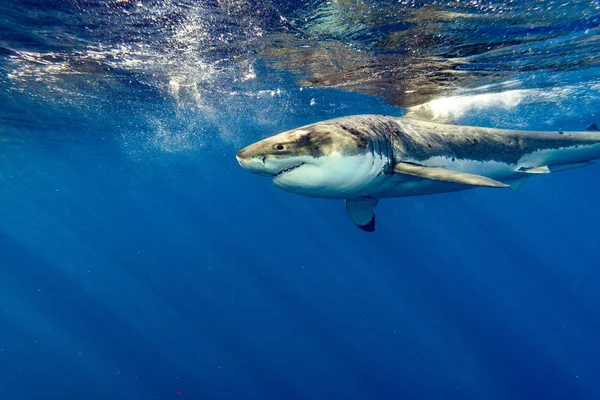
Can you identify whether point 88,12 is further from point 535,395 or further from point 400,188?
point 535,395

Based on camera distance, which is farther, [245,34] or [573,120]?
[573,120]

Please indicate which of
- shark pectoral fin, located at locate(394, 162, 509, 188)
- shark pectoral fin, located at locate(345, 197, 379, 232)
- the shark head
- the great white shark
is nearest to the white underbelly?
the great white shark

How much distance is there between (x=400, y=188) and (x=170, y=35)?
7.59 m

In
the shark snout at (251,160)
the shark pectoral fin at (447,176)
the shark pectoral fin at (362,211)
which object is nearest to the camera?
the shark snout at (251,160)

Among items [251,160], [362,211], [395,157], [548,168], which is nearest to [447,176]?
[395,157]

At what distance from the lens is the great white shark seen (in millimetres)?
3504

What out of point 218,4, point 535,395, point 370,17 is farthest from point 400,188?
point 535,395

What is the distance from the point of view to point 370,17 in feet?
26.2

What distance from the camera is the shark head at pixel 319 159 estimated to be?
3.32 meters

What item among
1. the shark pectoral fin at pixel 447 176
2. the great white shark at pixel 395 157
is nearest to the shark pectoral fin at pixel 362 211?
the great white shark at pixel 395 157

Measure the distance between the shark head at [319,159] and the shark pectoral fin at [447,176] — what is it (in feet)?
0.96

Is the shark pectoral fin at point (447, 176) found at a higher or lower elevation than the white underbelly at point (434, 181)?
higher

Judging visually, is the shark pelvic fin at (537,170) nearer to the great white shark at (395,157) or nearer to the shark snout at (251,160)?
the great white shark at (395,157)

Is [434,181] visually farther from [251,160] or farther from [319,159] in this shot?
[251,160]
